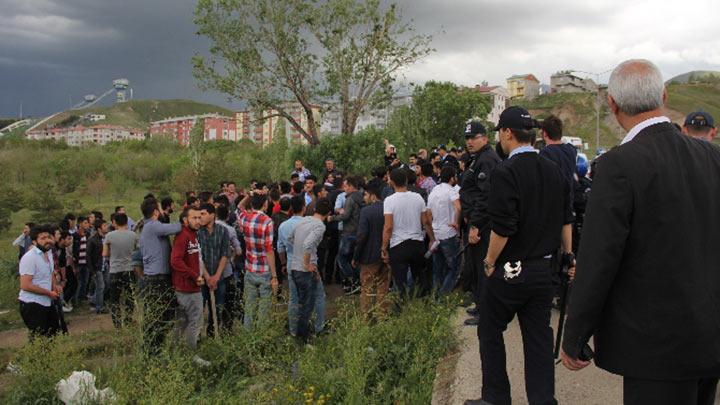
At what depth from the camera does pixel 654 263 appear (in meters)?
2.17

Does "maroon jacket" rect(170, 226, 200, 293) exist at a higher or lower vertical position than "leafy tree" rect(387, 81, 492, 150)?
lower

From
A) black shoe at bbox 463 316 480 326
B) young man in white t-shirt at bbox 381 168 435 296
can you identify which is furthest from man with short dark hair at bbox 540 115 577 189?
young man in white t-shirt at bbox 381 168 435 296

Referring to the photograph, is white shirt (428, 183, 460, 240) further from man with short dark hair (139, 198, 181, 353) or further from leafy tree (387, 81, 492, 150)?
leafy tree (387, 81, 492, 150)

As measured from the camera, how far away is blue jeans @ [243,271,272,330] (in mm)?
6461

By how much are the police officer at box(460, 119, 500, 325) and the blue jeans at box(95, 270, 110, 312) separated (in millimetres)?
7809

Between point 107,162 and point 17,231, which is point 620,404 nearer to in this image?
point 17,231

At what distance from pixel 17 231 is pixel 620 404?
3288 cm

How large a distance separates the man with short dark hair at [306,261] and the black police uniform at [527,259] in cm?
315

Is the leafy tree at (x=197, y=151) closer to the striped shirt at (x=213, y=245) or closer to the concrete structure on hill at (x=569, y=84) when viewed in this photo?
the striped shirt at (x=213, y=245)

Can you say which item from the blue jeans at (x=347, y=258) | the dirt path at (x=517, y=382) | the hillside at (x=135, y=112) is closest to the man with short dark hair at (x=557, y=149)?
the dirt path at (x=517, y=382)

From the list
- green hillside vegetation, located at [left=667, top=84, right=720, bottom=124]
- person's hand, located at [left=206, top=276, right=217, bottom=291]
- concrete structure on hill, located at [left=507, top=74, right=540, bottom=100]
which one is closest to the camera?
person's hand, located at [left=206, top=276, right=217, bottom=291]

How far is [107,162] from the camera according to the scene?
56.1 m

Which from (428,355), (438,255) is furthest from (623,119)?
(438,255)

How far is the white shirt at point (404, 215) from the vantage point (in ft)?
22.4
